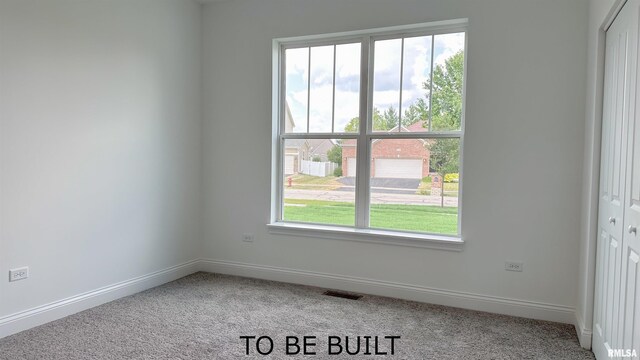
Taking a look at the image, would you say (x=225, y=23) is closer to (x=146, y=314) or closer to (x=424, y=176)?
(x=424, y=176)

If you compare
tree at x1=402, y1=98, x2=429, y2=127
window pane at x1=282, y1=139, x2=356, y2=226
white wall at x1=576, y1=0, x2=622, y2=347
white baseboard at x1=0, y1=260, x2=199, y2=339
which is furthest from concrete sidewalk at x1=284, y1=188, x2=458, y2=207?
white baseboard at x1=0, y1=260, x2=199, y2=339

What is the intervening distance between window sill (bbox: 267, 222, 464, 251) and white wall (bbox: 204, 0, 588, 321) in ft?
0.23

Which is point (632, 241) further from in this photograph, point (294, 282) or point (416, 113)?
point (294, 282)

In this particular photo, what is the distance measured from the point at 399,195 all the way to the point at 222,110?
204 centimetres

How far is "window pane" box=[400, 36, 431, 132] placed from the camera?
3.70 metres

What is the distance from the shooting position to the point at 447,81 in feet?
11.9

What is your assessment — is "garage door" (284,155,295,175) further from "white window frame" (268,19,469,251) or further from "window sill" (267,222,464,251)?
"window sill" (267,222,464,251)

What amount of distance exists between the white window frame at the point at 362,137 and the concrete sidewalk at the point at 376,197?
76 mm

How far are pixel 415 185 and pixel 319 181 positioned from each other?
96 cm

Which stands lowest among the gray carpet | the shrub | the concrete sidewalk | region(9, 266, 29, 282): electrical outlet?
the gray carpet

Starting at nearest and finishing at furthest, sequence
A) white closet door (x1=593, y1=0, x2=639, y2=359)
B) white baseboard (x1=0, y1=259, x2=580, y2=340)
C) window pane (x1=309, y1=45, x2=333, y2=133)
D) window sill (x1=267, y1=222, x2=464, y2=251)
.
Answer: white closet door (x1=593, y1=0, x2=639, y2=359) < white baseboard (x1=0, y1=259, x2=580, y2=340) < window sill (x1=267, y1=222, x2=464, y2=251) < window pane (x1=309, y1=45, x2=333, y2=133)

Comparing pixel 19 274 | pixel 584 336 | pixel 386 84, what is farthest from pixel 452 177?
pixel 19 274

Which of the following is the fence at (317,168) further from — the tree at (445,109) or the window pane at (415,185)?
the tree at (445,109)

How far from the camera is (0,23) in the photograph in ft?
8.84
